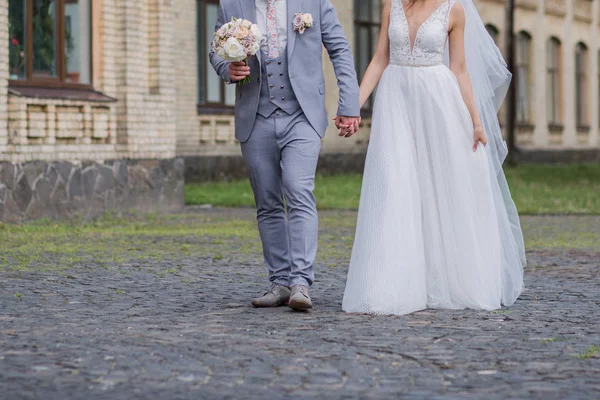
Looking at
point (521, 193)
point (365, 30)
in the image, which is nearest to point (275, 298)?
point (521, 193)

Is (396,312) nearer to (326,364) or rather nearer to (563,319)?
(563,319)

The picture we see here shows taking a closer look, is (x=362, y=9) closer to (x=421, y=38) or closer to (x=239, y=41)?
(x=421, y=38)

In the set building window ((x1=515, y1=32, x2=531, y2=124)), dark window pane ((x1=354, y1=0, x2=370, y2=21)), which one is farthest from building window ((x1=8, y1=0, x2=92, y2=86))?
building window ((x1=515, y1=32, x2=531, y2=124))

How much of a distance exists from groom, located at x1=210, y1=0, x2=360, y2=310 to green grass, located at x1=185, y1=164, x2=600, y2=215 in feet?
32.5

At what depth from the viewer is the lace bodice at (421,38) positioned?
24.7 feet

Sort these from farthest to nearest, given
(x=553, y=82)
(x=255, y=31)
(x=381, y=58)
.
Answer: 1. (x=553, y=82)
2. (x=381, y=58)
3. (x=255, y=31)

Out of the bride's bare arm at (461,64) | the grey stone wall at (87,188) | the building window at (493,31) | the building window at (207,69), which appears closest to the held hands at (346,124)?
the bride's bare arm at (461,64)

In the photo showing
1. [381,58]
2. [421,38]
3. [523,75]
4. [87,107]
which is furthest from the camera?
[523,75]

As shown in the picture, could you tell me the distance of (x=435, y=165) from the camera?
24.8 feet

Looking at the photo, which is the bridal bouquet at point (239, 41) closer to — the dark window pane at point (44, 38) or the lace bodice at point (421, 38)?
the lace bodice at point (421, 38)

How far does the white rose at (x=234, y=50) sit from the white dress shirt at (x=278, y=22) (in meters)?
0.29

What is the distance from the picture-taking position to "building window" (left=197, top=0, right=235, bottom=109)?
23422 mm

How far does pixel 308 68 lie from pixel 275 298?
1284 millimetres

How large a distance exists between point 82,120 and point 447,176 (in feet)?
28.8
